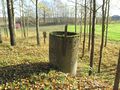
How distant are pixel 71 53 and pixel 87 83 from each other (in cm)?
172

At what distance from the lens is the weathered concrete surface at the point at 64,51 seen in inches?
363

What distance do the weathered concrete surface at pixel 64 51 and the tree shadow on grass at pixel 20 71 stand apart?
460 mm

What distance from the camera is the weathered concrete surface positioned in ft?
30.2

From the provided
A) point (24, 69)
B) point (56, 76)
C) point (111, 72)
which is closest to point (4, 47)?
point (24, 69)

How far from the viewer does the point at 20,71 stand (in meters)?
8.68

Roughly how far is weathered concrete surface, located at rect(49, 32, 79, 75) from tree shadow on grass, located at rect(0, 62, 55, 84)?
1.51ft

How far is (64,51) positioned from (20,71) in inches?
84.6

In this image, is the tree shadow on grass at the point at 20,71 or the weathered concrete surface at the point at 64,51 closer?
the tree shadow on grass at the point at 20,71

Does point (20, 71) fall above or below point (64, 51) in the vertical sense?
below

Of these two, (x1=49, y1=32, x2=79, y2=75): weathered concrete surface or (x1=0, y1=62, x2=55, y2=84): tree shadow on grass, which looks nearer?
(x1=0, y1=62, x2=55, y2=84): tree shadow on grass

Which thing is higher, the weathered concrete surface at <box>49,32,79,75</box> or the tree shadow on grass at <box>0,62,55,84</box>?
the weathered concrete surface at <box>49,32,79,75</box>

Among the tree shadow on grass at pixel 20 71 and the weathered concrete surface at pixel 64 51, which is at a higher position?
the weathered concrete surface at pixel 64 51

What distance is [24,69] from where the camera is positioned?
8.95 m

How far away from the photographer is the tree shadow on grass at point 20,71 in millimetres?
8008
